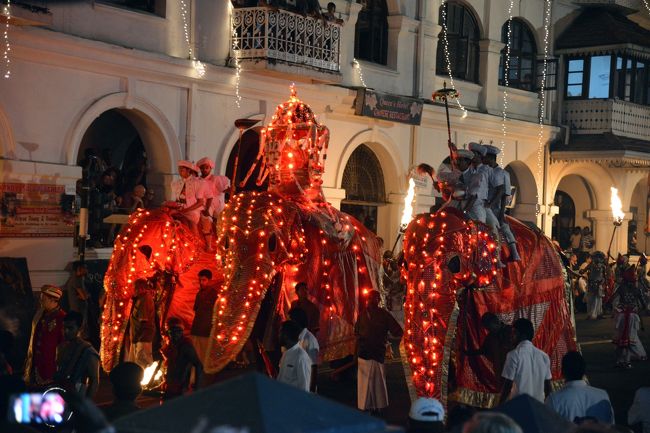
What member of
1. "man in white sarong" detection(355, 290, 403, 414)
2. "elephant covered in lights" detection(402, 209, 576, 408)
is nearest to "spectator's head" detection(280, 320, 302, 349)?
"elephant covered in lights" detection(402, 209, 576, 408)

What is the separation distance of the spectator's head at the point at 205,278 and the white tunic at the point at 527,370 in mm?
4252

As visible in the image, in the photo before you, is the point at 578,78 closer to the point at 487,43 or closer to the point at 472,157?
the point at 487,43

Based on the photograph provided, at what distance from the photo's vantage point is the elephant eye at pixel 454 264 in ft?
39.4

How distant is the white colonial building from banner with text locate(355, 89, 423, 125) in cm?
5

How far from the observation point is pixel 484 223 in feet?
41.3

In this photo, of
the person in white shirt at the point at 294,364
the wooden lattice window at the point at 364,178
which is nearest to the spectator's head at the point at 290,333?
the person in white shirt at the point at 294,364

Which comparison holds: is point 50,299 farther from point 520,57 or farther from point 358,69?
point 520,57

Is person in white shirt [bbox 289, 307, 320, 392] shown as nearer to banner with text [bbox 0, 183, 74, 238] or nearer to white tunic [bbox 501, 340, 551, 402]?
white tunic [bbox 501, 340, 551, 402]

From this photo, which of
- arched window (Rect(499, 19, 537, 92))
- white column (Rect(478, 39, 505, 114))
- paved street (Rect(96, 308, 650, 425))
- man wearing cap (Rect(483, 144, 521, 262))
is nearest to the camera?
man wearing cap (Rect(483, 144, 521, 262))

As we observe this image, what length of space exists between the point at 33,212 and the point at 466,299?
21.8 feet

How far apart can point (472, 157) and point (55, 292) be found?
4503mm

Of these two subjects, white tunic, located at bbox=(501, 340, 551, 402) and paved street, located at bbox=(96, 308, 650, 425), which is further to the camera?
paved street, located at bbox=(96, 308, 650, 425)

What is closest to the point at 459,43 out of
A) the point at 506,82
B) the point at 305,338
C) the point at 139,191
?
the point at 506,82

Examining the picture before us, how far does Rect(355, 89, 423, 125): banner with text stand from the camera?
2294 cm
